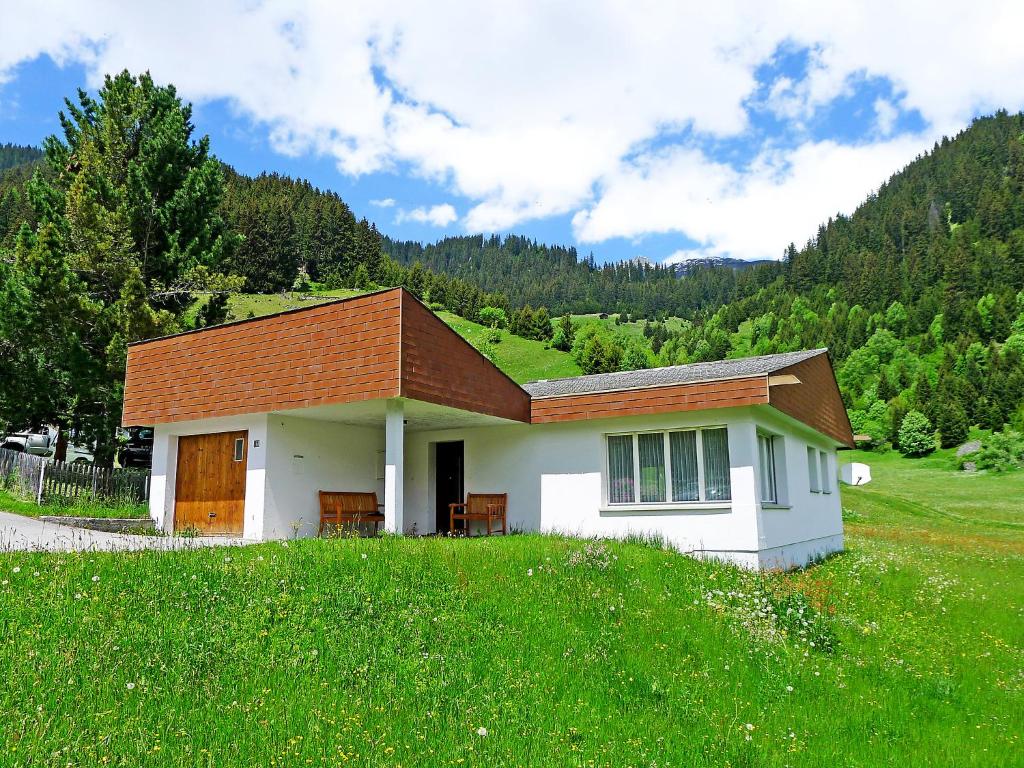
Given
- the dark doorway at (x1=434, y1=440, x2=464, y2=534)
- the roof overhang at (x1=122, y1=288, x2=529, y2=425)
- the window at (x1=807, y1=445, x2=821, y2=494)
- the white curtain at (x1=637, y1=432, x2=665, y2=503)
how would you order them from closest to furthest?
the roof overhang at (x1=122, y1=288, x2=529, y2=425)
the white curtain at (x1=637, y1=432, x2=665, y2=503)
the dark doorway at (x1=434, y1=440, x2=464, y2=534)
the window at (x1=807, y1=445, x2=821, y2=494)

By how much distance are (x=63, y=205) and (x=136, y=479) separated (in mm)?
9295

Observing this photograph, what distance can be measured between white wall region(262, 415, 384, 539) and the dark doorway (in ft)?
4.62

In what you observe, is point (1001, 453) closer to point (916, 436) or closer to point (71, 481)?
point (916, 436)

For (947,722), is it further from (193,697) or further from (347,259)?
(347,259)

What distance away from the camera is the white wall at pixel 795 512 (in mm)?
14370

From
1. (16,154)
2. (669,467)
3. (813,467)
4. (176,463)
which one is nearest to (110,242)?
(176,463)

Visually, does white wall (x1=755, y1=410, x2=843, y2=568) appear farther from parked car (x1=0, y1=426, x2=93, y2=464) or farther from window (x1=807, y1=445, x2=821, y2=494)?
parked car (x1=0, y1=426, x2=93, y2=464)

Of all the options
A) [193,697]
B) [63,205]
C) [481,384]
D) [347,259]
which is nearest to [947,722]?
[193,697]

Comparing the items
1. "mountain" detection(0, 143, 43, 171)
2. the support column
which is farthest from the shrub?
"mountain" detection(0, 143, 43, 171)

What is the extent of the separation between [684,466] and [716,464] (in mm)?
634

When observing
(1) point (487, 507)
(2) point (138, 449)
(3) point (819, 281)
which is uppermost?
(3) point (819, 281)

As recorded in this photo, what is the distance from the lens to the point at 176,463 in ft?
54.7

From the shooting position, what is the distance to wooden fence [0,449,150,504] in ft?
60.2

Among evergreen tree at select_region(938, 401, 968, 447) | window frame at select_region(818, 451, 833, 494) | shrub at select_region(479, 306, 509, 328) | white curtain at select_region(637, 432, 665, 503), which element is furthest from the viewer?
shrub at select_region(479, 306, 509, 328)
